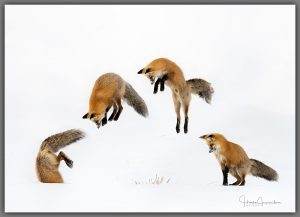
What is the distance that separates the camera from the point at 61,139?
3.76 meters

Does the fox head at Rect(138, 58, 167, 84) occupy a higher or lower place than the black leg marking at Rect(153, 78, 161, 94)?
higher

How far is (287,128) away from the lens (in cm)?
383

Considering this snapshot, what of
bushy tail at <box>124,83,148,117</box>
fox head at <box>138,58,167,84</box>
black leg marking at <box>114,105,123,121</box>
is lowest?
black leg marking at <box>114,105,123,121</box>

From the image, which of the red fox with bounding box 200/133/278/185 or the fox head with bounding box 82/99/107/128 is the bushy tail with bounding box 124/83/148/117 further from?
the red fox with bounding box 200/133/278/185

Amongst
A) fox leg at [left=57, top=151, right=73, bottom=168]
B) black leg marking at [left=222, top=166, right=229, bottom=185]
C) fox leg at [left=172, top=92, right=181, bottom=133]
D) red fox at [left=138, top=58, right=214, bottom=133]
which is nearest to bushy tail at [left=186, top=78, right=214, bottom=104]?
red fox at [left=138, top=58, right=214, bottom=133]

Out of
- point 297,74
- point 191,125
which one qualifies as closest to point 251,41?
point 297,74

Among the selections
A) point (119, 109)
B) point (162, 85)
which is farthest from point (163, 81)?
point (119, 109)

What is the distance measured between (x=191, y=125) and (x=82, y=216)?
86 cm

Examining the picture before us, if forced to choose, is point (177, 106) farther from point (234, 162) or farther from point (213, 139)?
point (234, 162)

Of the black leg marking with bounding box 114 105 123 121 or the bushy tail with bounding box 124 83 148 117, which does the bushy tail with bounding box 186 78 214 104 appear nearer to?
the bushy tail with bounding box 124 83 148 117

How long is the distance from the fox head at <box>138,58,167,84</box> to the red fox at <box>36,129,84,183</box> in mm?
536

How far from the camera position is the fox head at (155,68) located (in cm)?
380

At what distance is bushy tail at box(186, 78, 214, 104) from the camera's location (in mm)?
3775

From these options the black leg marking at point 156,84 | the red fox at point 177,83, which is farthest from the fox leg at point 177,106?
the black leg marking at point 156,84
